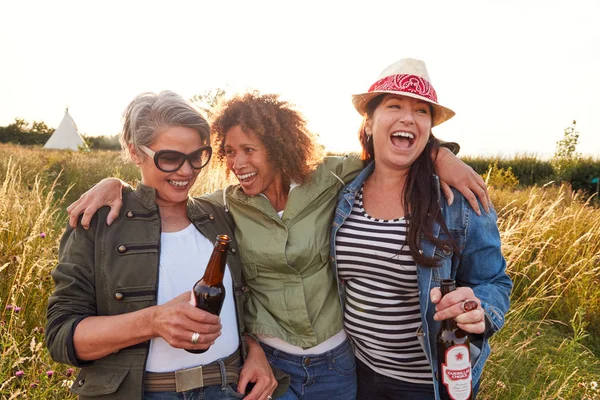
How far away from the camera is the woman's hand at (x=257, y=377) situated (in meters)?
2.35

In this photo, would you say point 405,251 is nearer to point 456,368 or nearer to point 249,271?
point 456,368

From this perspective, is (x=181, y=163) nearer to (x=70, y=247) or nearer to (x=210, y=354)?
(x=70, y=247)

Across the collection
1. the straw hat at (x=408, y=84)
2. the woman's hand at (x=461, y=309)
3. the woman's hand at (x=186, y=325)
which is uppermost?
the straw hat at (x=408, y=84)

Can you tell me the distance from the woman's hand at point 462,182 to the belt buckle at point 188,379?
5.13 ft

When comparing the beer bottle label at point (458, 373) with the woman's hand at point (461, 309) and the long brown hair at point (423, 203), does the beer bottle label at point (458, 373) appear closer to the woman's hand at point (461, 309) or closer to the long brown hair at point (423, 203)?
the woman's hand at point (461, 309)

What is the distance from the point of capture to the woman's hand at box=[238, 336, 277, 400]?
235 centimetres

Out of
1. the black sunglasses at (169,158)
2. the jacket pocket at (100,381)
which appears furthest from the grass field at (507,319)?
the black sunglasses at (169,158)

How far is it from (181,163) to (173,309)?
2.68ft

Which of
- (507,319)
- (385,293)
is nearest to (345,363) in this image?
(385,293)

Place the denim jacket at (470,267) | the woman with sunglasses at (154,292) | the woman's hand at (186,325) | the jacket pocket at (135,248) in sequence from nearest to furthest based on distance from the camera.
→ the woman's hand at (186,325) → the woman with sunglasses at (154,292) → the jacket pocket at (135,248) → the denim jacket at (470,267)

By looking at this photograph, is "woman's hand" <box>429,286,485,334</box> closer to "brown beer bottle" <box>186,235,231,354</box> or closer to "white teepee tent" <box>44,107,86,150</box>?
"brown beer bottle" <box>186,235,231,354</box>

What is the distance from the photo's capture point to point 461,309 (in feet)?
6.58

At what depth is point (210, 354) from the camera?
7.43ft

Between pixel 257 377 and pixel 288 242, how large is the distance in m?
0.74
